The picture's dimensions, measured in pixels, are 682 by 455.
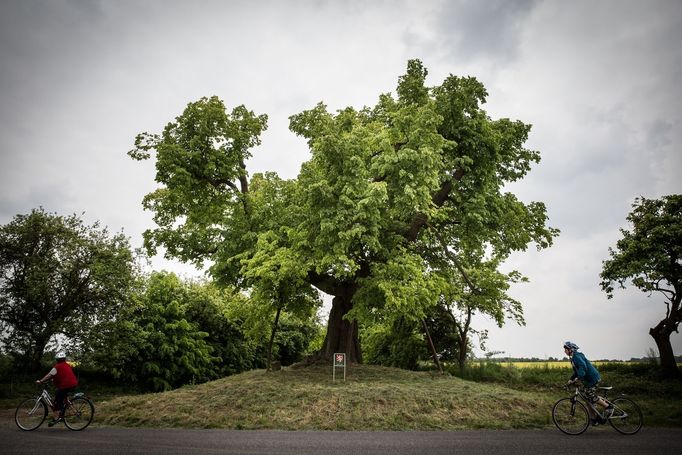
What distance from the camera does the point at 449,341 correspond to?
1076 inches

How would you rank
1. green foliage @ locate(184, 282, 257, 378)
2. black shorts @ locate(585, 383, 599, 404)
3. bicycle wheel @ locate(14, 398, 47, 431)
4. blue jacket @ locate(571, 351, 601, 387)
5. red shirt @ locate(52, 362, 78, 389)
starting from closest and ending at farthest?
black shorts @ locate(585, 383, 599, 404), blue jacket @ locate(571, 351, 601, 387), bicycle wheel @ locate(14, 398, 47, 431), red shirt @ locate(52, 362, 78, 389), green foliage @ locate(184, 282, 257, 378)

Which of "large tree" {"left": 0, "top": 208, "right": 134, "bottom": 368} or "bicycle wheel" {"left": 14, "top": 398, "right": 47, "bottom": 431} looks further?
"large tree" {"left": 0, "top": 208, "right": 134, "bottom": 368}

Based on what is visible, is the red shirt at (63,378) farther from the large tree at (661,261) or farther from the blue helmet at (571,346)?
the large tree at (661,261)

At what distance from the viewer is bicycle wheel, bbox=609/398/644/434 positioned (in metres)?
10.6

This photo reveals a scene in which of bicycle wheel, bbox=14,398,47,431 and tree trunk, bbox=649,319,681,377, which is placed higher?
tree trunk, bbox=649,319,681,377

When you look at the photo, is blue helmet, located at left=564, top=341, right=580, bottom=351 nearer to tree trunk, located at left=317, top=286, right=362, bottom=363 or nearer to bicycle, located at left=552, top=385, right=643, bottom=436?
bicycle, located at left=552, top=385, right=643, bottom=436

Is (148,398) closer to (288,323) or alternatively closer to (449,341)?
(449,341)

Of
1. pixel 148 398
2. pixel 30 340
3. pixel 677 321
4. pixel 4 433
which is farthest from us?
pixel 677 321

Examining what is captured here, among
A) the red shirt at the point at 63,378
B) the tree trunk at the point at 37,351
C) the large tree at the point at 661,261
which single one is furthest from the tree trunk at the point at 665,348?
the tree trunk at the point at 37,351

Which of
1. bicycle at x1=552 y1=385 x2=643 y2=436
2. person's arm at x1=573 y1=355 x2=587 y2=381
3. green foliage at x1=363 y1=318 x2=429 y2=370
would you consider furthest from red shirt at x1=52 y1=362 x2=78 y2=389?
green foliage at x1=363 y1=318 x2=429 y2=370

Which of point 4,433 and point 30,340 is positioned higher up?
point 30,340

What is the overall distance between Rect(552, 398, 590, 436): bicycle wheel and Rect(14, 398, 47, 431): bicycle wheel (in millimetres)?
13707

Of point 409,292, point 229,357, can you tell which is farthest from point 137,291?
point 409,292

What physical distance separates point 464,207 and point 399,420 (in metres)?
9.89
